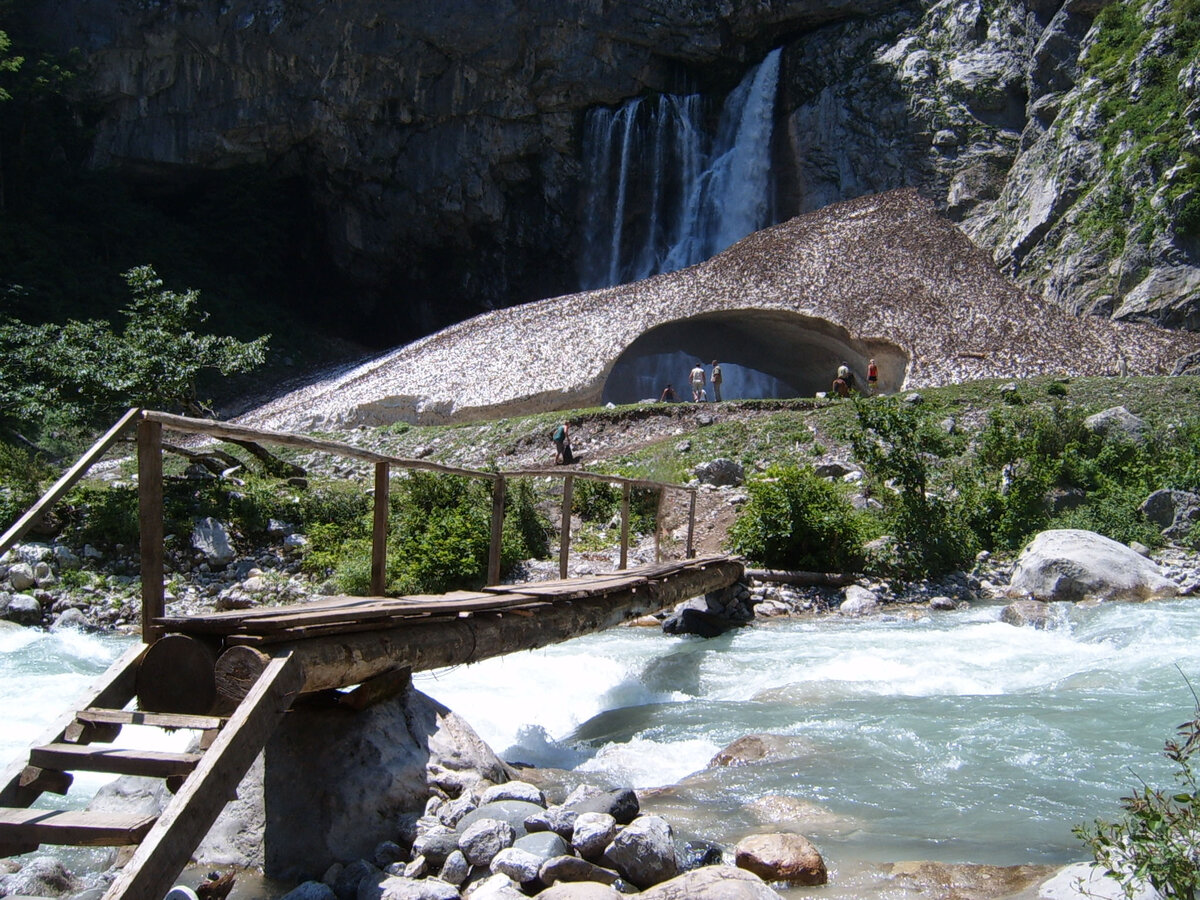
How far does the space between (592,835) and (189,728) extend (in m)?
1.68

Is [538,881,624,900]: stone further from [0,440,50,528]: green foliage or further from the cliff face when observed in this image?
the cliff face

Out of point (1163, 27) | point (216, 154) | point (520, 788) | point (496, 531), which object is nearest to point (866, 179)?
point (1163, 27)

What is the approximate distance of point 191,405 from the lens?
17.2 m

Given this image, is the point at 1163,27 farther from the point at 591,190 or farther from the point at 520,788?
the point at 520,788

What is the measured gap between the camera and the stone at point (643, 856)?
384cm

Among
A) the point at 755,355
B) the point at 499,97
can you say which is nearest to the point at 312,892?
the point at 755,355

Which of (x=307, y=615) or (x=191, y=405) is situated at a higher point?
(x=191, y=405)

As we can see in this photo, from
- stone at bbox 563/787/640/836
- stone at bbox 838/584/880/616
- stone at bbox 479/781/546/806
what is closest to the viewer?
stone at bbox 563/787/640/836

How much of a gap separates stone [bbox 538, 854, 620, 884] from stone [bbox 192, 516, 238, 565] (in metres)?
11.4

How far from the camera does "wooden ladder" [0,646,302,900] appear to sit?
9.03ft

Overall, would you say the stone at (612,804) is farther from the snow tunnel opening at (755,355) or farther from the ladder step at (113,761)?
the snow tunnel opening at (755,355)

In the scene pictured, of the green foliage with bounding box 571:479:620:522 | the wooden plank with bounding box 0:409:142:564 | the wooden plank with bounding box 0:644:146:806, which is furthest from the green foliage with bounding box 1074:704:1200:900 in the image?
the green foliage with bounding box 571:479:620:522

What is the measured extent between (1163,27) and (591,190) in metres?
18.1

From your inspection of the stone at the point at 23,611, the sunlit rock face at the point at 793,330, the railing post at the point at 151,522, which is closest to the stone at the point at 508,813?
the railing post at the point at 151,522
